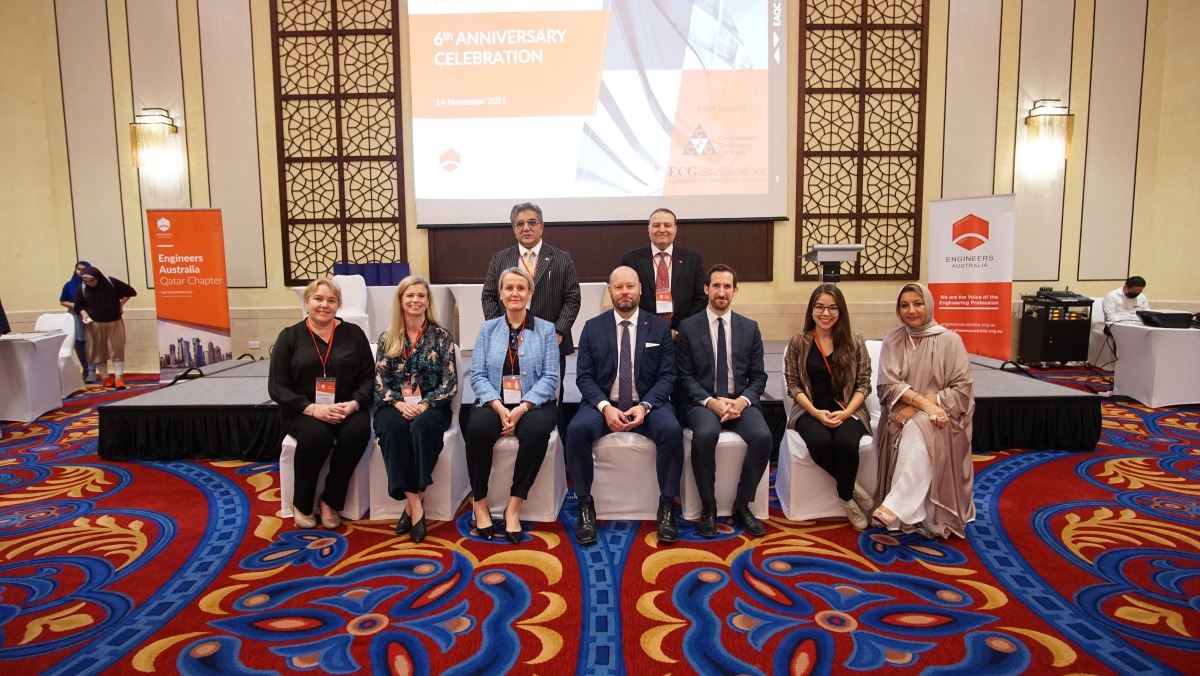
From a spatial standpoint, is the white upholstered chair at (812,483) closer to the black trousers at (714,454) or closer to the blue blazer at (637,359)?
the black trousers at (714,454)

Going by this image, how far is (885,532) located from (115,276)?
8206 mm

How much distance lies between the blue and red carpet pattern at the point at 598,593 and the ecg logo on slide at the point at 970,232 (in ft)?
9.63

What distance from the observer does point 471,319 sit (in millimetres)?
6219

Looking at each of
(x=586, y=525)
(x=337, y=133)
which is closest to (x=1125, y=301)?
(x=586, y=525)

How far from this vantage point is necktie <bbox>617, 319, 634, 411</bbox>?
2959 millimetres

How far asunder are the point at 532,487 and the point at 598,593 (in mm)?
738

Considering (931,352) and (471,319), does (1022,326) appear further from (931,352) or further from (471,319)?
(471,319)

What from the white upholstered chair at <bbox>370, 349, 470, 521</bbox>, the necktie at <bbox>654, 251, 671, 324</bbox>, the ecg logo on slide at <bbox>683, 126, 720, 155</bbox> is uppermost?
the ecg logo on slide at <bbox>683, 126, 720, 155</bbox>

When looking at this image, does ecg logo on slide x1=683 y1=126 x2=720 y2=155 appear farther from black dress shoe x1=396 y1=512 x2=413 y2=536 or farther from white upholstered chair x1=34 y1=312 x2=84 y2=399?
white upholstered chair x1=34 y1=312 x2=84 y2=399

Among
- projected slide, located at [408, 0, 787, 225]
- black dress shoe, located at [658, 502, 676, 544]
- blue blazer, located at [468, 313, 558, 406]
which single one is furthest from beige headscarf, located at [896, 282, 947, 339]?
projected slide, located at [408, 0, 787, 225]

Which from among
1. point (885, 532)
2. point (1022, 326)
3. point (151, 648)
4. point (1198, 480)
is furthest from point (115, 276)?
point (1022, 326)

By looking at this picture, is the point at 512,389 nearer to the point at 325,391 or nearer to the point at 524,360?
the point at 524,360

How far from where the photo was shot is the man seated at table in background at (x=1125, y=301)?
236 inches

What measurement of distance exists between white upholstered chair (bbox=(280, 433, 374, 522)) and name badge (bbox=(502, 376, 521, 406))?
0.72 meters
